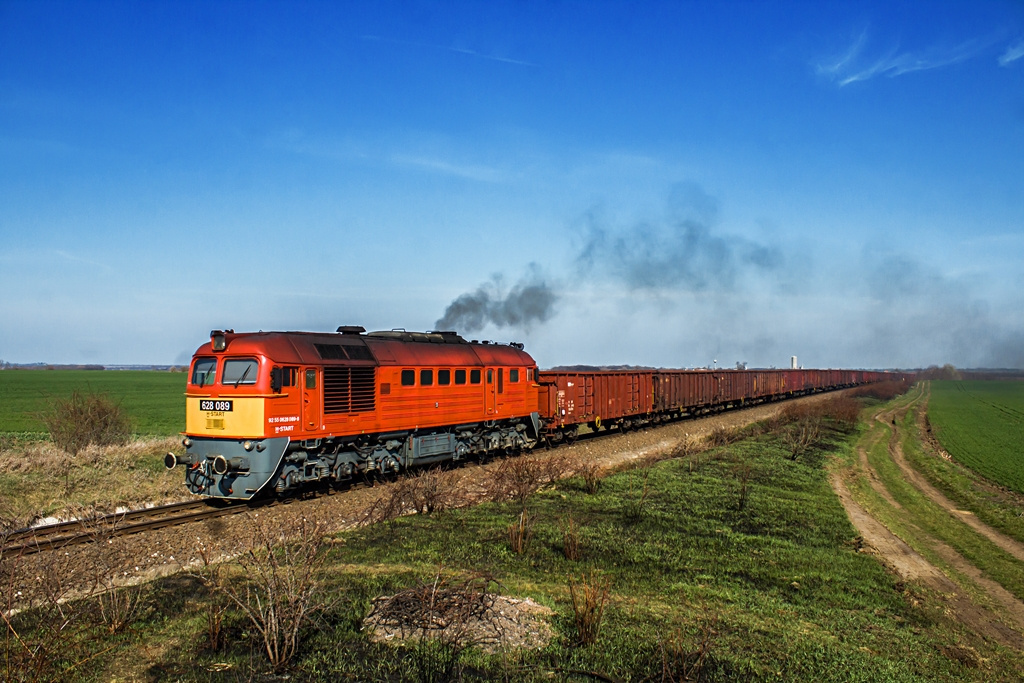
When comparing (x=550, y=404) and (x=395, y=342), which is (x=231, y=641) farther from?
(x=550, y=404)

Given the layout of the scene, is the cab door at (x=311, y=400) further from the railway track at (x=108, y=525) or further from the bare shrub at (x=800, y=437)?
the bare shrub at (x=800, y=437)

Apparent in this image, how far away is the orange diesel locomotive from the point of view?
52.2ft

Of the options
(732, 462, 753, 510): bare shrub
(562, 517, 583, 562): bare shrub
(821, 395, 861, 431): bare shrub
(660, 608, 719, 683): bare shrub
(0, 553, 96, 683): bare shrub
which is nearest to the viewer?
(0, 553, 96, 683): bare shrub

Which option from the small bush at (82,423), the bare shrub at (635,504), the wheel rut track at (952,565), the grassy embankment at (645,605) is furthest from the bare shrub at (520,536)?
the small bush at (82,423)

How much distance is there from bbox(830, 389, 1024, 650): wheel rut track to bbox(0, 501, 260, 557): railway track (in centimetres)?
1476

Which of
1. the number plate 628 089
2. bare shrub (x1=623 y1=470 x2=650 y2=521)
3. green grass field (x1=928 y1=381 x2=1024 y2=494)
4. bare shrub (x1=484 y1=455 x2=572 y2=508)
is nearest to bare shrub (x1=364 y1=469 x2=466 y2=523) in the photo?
bare shrub (x1=484 y1=455 x2=572 y2=508)

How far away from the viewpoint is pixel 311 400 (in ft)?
55.9

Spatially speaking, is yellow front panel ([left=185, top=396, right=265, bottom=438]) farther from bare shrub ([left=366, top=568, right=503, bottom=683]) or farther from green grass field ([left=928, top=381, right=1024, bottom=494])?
green grass field ([left=928, top=381, right=1024, bottom=494])

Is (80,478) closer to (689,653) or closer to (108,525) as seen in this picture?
(108,525)

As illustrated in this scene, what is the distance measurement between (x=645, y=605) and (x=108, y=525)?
371 inches

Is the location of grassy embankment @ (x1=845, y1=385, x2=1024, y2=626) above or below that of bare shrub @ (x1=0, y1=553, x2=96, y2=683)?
below

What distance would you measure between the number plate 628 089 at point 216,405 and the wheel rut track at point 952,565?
1512cm

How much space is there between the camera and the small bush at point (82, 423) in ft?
81.7

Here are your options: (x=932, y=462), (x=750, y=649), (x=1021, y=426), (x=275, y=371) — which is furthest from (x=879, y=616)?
(x=1021, y=426)
